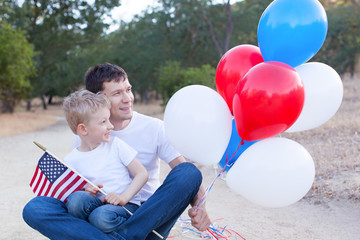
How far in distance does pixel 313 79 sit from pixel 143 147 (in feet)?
4.08

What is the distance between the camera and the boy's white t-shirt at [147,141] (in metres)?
2.77

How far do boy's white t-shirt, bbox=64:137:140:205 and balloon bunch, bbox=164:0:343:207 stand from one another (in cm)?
36

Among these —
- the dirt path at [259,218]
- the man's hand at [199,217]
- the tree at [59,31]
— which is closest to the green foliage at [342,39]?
the tree at [59,31]

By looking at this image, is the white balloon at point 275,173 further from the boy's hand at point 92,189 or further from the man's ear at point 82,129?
the man's ear at point 82,129

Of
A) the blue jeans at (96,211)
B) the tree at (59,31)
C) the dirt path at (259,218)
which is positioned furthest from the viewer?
the tree at (59,31)

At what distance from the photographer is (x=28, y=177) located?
5656 mm

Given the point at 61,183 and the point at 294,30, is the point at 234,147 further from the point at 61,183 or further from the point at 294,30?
the point at 61,183

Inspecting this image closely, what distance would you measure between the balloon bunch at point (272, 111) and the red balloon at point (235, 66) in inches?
4.0

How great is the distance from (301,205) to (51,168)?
2726 mm

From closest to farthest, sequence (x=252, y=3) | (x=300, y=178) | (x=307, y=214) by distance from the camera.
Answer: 1. (x=300, y=178)
2. (x=307, y=214)
3. (x=252, y=3)

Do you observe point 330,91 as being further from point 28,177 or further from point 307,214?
point 28,177

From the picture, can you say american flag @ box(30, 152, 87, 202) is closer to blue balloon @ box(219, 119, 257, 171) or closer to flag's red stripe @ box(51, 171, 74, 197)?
flag's red stripe @ box(51, 171, 74, 197)

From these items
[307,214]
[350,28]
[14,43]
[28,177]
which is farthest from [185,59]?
[307,214]

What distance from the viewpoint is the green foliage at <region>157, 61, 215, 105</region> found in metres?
13.3
